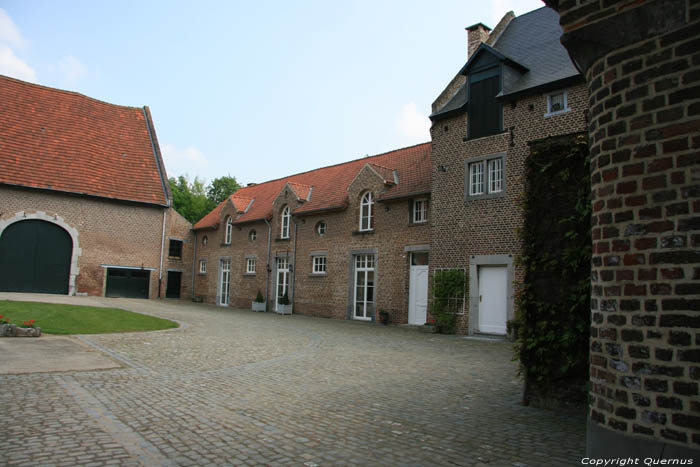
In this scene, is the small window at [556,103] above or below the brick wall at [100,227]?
above

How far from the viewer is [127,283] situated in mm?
26891

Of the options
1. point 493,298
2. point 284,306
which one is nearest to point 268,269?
point 284,306

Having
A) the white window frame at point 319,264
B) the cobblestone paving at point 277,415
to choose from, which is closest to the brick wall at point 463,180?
the cobblestone paving at point 277,415

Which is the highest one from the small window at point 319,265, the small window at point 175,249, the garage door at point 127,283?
the small window at point 175,249

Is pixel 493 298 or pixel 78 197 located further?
pixel 78 197

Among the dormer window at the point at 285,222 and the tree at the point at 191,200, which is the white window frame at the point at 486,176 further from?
the tree at the point at 191,200

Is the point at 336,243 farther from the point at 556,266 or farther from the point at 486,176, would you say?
the point at 556,266

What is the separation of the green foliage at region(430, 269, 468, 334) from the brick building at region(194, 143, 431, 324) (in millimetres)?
1710

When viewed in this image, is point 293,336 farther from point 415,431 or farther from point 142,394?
point 415,431

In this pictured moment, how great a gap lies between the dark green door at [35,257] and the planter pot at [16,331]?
51.9ft

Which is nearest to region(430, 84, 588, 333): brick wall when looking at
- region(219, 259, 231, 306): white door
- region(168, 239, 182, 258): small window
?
region(219, 259, 231, 306): white door

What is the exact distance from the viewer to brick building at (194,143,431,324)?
1890 centimetres

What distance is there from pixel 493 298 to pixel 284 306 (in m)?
11.8

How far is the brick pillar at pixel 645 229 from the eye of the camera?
9.64 feet
